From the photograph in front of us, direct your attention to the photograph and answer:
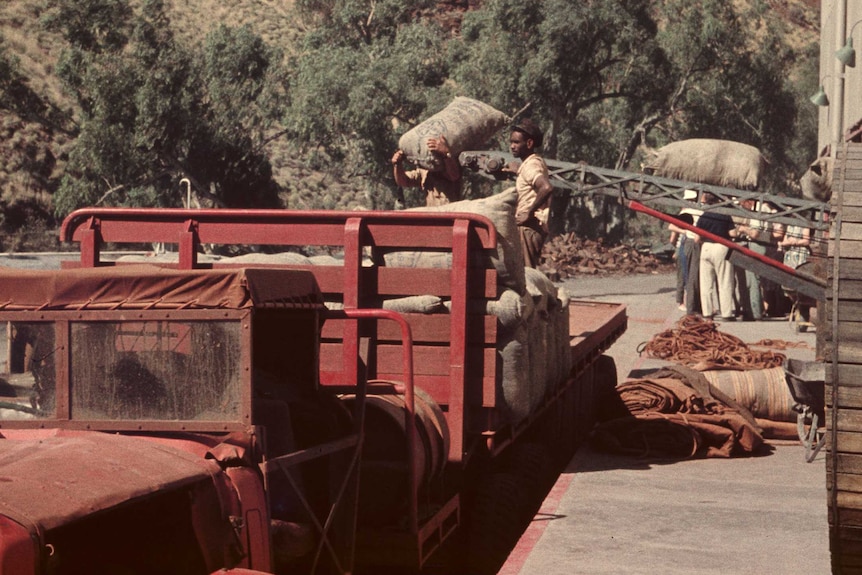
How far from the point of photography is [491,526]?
6781 millimetres

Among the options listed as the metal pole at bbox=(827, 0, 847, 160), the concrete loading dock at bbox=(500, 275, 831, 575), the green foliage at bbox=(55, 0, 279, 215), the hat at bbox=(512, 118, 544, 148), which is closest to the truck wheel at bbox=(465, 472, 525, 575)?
the concrete loading dock at bbox=(500, 275, 831, 575)

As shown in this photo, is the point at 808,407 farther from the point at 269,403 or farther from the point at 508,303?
the point at 269,403

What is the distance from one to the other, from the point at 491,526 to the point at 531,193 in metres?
4.01

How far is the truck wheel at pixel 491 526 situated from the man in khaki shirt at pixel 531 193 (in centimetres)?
356

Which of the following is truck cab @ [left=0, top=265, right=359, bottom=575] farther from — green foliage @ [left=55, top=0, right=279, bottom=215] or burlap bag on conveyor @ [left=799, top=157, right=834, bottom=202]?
green foliage @ [left=55, top=0, right=279, bottom=215]

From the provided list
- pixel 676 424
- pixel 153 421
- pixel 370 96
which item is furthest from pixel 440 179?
pixel 370 96

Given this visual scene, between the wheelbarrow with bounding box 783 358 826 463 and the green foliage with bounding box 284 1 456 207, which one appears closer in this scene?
the wheelbarrow with bounding box 783 358 826 463

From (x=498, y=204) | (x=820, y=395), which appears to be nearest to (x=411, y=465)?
(x=498, y=204)

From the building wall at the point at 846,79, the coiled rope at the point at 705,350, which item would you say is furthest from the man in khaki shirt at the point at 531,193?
the building wall at the point at 846,79

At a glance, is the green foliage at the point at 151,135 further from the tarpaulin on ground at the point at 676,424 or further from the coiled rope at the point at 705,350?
the tarpaulin on ground at the point at 676,424

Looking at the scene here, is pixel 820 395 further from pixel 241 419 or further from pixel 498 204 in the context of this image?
pixel 241 419

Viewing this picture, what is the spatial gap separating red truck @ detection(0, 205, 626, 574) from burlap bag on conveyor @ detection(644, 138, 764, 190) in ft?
65.2

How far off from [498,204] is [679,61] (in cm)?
4066

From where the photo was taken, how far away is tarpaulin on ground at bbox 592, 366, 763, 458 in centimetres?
922
